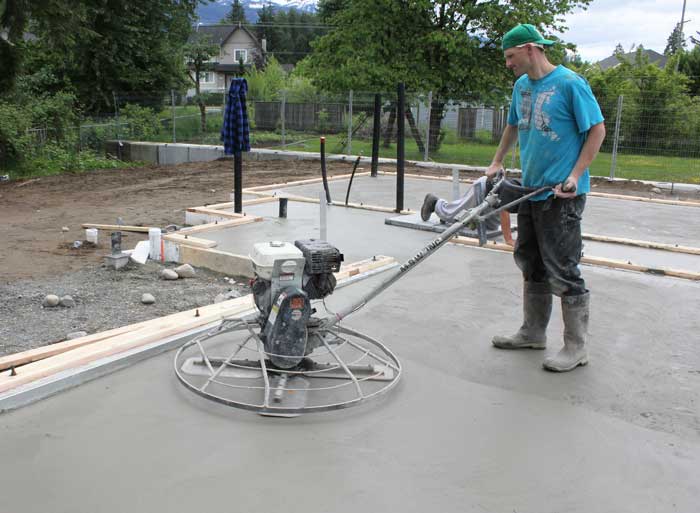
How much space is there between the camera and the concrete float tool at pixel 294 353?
3059 millimetres

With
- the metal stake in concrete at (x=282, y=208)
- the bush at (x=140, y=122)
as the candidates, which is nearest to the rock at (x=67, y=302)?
the metal stake in concrete at (x=282, y=208)

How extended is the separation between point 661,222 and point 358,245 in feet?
13.4

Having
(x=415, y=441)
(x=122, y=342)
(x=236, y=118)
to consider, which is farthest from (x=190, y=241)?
(x=415, y=441)

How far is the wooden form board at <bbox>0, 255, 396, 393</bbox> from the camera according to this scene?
321 centimetres

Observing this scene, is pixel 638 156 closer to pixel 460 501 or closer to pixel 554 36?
pixel 554 36

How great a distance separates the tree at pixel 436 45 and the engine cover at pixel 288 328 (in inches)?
652

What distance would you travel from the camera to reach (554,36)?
1977cm

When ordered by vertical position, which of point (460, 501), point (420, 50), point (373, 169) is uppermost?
point (420, 50)

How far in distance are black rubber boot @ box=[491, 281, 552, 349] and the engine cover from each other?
1.30 meters

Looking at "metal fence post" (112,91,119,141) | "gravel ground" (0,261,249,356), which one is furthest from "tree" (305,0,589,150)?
"gravel ground" (0,261,249,356)

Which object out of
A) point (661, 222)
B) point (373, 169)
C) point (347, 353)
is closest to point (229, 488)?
point (347, 353)

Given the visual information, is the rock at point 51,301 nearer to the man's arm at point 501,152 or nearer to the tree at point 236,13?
the man's arm at point 501,152

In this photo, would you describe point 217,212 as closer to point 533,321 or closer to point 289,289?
point 533,321

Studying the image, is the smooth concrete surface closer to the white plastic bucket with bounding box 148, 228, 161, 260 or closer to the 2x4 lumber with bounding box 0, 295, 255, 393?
the 2x4 lumber with bounding box 0, 295, 255, 393
